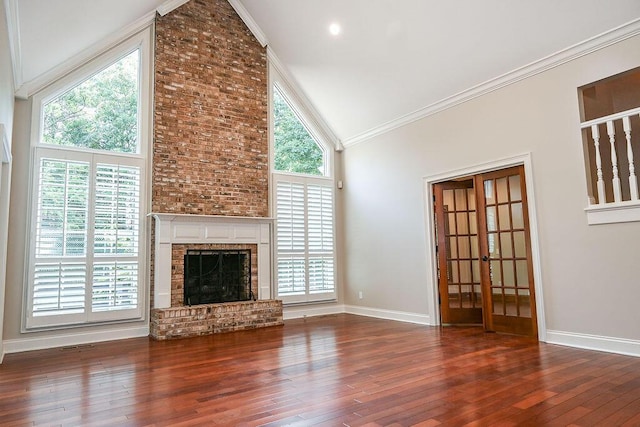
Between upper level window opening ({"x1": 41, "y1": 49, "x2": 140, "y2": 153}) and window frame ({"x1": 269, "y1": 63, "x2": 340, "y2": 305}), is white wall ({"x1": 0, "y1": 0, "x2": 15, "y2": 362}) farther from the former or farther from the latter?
window frame ({"x1": 269, "y1": 63, "x2": 340, "y2": 305})

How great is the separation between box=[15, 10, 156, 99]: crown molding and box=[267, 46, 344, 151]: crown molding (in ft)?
6.77

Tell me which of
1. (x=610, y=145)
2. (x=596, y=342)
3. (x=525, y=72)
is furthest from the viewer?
(x=525, y=72)

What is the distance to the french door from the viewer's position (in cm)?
512

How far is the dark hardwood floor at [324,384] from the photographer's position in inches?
104

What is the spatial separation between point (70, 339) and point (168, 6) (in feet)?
15.8

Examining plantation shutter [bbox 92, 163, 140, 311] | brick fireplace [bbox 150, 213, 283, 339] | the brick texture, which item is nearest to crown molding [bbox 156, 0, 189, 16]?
plantation shutter [bbox 92, 163, 140, 311]

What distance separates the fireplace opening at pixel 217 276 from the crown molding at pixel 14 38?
2928 millimetres

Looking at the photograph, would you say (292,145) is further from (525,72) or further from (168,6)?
(525,72)

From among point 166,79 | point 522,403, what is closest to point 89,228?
point 166,79

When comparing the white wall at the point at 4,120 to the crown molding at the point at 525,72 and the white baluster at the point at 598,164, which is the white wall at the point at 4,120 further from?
the white baluster at the point at 598,164

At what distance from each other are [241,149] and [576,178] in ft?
15.2

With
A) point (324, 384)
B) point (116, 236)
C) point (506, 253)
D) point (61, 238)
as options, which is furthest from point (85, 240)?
point (506, 253)

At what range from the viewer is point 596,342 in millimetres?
4297

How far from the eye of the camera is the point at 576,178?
14.9ft
